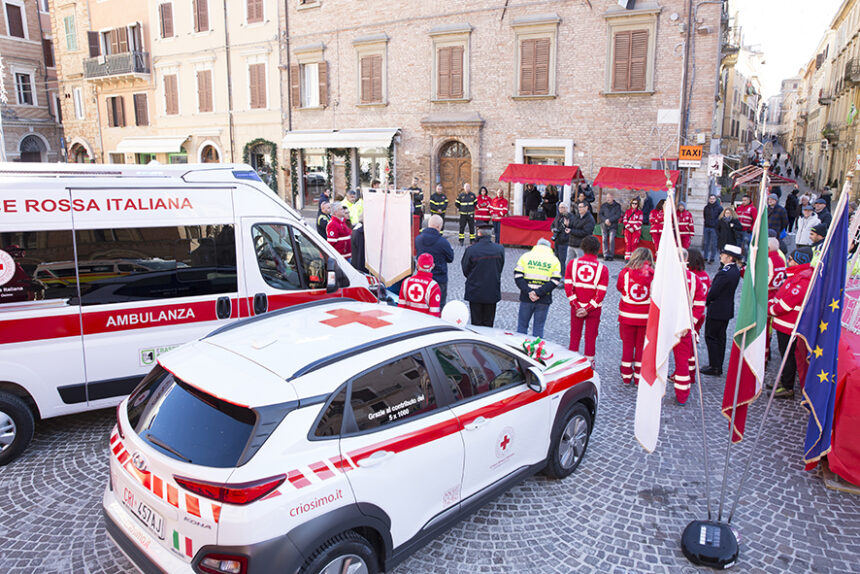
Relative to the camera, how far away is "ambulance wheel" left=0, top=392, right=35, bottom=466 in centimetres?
522

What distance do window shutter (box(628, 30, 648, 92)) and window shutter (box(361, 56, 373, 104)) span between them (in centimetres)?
1023

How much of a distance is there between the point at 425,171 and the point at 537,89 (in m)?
5.41

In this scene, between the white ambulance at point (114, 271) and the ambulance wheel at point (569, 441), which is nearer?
the ambulance wheel at point (569, 441)

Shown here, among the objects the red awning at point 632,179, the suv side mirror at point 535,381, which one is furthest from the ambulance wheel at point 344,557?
the red awning at point 632,179

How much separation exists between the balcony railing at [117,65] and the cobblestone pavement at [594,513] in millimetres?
29587

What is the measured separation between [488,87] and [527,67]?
163cm

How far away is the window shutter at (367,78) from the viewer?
23922mm

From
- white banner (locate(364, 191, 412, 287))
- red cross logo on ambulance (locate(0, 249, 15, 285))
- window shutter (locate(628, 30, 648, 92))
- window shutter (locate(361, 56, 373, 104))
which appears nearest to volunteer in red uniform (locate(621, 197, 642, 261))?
window shutter (locate(628, 30, 648, 92))

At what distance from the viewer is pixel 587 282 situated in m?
7.50

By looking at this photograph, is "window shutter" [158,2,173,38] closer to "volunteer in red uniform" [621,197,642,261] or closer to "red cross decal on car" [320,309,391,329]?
"volunteer in red uniform" [621,197,642,261]

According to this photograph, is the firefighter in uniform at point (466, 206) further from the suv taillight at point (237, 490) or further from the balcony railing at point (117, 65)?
the balcony railing at point (117, 65)

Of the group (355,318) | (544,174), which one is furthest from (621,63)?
(355,318)

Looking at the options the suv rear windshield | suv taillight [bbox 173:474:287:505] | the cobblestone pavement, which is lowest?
the cobblestone pavement

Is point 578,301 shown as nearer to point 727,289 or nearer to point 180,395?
point 727,289
